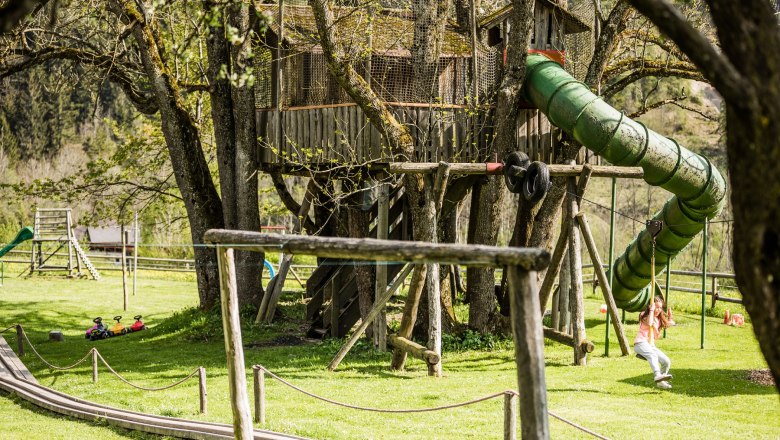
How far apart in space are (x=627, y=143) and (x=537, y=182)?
1829mm

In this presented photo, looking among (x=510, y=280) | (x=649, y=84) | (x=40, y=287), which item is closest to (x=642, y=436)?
(x=510, y=280)

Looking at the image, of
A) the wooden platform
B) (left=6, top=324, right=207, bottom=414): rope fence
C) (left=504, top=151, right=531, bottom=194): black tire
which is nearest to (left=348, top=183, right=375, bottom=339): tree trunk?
(left=504, top=151, right=531, bottom=194): black tire

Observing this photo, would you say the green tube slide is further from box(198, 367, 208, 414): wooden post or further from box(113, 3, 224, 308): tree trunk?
box(113, 3, 224, 308): tree trunk

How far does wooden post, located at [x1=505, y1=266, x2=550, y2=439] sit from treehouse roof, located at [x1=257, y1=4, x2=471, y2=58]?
412 inches

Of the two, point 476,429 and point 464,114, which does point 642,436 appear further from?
point 464,114

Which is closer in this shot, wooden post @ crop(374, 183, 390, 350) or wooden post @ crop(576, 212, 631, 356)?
wooden post @ crop(576, 212, 631, 356)

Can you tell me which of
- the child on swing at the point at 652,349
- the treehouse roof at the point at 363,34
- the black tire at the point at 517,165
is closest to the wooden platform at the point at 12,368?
the treehouse roof at the point at 363,34

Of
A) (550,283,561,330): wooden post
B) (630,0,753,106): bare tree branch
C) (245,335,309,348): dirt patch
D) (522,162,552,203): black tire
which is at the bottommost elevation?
(245,335,309,348): dirt patch

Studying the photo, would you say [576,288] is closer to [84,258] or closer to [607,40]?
[607,40]

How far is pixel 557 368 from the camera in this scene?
1522cm

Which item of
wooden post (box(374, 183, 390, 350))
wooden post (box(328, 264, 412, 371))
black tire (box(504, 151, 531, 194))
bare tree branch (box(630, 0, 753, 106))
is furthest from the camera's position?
wooden post (box(374, 183, 390, 350))

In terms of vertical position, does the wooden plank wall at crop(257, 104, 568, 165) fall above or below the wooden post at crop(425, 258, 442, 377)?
above

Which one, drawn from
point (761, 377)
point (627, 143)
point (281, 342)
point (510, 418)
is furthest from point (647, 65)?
point (510, 418)

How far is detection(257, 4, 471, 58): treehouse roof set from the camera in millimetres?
17484
